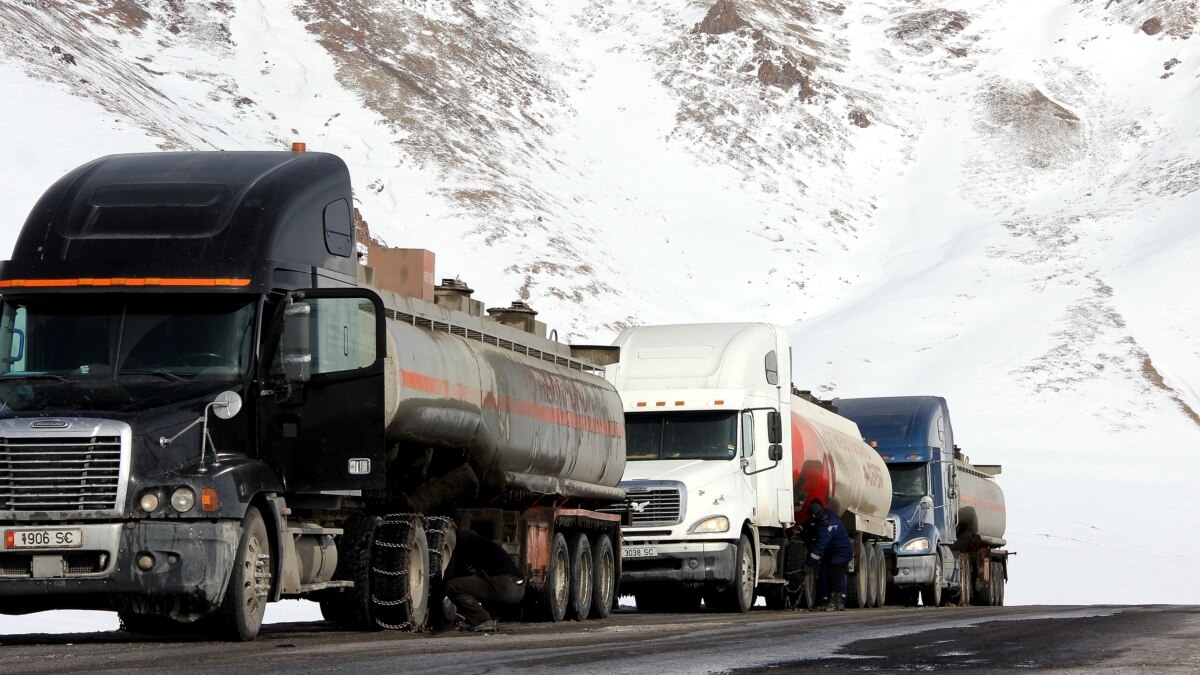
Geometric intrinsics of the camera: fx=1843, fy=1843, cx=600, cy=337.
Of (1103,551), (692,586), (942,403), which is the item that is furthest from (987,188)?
(692,586)

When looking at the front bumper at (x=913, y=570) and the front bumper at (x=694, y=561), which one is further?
the front bumper at (x=913, y=570)

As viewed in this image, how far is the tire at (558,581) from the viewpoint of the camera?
20.4 metres

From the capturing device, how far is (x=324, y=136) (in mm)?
114625

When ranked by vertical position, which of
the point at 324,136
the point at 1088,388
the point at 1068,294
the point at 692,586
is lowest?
the point at 692,586

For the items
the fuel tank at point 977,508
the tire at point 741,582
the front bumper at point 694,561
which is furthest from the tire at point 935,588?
the front bumper at point 694,561

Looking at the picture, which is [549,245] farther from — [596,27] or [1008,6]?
[1008,6]

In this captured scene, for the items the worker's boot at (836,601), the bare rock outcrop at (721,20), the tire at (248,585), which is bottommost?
the tire at (248,585)

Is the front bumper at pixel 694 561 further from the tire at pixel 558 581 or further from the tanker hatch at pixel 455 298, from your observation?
the tanker hatch at pixel 455 298

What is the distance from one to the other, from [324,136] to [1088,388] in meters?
50.3

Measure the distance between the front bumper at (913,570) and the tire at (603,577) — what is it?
Result: 12.6m

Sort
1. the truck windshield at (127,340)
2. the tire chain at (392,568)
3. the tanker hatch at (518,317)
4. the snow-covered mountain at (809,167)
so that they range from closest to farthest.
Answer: the truck windshield at (127,340) → the tire chain at (392,568) → the tanker hatch at (518,317) → the snow-covered mountain at (809,167)

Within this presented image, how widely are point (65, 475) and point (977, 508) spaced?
28887mm

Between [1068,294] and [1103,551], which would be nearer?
[1103,551]

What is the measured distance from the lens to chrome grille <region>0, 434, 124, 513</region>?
13758 millimetres
